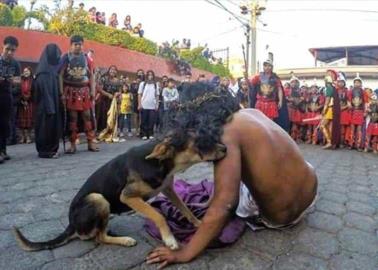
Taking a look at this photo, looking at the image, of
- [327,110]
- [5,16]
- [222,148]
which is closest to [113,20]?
[5,16]

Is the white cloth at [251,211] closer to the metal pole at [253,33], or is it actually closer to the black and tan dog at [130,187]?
the black and tan dog at [130,187]

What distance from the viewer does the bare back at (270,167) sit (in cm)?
253

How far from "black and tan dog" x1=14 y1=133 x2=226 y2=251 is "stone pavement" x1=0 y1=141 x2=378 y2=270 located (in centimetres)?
9

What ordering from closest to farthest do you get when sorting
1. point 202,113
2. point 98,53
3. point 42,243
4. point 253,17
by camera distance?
point 202,113, point 42,243, point 98,53, point 253,17

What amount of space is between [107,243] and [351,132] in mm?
9599

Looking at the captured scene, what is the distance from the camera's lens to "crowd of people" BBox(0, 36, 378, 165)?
22.0 ft

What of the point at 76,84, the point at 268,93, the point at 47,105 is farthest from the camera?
the point at 268,93

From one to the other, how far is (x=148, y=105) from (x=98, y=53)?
448 cm

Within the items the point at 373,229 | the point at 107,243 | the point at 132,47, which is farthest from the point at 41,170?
the point at 132,47

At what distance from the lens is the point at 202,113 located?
8.33ft

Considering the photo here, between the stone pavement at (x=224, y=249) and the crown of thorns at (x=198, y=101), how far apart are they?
0.94m

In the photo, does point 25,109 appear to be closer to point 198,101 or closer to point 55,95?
point 55,95

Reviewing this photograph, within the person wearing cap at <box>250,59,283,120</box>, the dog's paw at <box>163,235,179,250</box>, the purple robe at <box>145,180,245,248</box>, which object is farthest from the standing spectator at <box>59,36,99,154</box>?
the dog's paw at <box>163,235,179,250</box>

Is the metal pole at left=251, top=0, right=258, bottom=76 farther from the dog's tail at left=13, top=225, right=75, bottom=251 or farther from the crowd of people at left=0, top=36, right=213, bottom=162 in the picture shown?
the dog's tail at left=13, top=225, right=75, bottom=251
